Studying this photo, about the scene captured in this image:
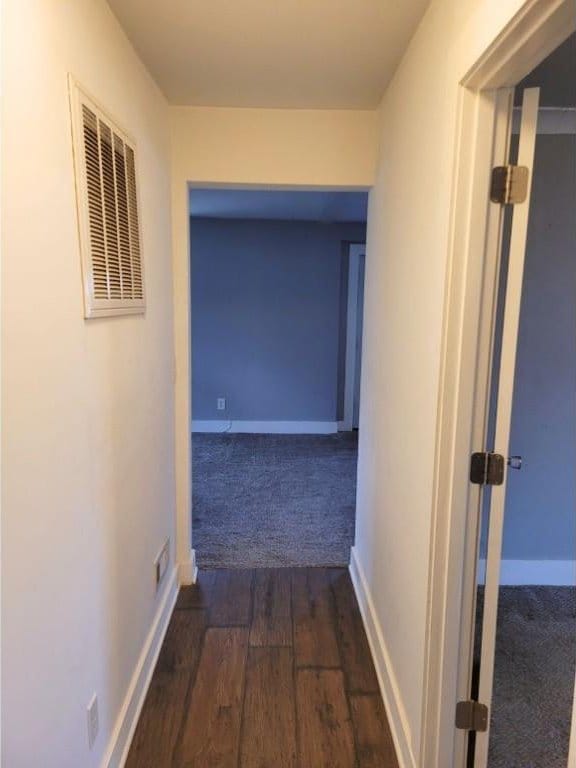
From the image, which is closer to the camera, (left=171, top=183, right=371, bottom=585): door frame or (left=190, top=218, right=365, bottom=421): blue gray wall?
(left=171, top=183, right=371, bottom=585): door frame

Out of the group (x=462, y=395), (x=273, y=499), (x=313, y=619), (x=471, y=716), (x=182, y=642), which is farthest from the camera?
(x=273, y=499)

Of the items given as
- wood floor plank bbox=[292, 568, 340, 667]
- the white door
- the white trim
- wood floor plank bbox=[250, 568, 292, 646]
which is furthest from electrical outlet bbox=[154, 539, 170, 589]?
the white trim

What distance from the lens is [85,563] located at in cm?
132

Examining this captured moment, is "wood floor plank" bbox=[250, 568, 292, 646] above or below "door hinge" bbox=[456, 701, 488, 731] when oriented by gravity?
below

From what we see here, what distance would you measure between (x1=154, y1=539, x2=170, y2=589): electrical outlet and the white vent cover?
1.07 meters

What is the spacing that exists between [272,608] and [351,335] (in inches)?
137

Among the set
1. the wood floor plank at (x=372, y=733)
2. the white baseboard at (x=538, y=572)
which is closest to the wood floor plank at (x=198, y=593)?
the wood floor plank at (x=372, y=733)

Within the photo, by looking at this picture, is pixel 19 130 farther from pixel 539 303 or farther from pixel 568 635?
pixel 568 635

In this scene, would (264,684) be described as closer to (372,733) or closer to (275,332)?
(372,733)

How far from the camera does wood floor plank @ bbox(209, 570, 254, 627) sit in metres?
2.36

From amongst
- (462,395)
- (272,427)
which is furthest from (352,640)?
(272,427)

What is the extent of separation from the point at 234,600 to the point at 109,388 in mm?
1482

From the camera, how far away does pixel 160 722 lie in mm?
1761

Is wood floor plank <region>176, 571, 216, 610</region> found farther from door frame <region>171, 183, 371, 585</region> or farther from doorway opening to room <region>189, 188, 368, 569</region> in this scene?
doorway opening to room <region>189, 188, 368, 569</region>
